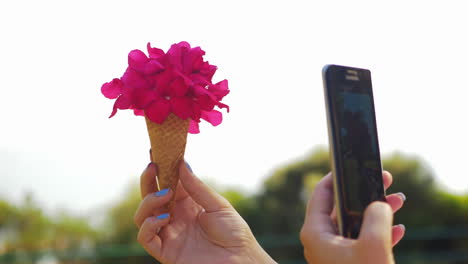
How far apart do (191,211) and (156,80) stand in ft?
1.67

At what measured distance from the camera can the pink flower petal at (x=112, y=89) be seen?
77.5 inches

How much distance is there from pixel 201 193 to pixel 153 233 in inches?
8.4

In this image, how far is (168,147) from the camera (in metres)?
1.97

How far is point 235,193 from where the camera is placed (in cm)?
1127

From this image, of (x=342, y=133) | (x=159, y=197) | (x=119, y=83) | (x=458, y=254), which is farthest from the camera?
(x=458, y=254)

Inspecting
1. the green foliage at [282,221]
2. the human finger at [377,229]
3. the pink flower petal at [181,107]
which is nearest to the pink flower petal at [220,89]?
the pink flower petal at [181,107]

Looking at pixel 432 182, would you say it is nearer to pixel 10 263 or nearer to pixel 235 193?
pixel 235 193

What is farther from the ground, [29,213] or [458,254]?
[29,213]

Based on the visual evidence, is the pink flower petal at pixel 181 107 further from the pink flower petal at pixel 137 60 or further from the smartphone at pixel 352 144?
the smartphone at pixel 352 144

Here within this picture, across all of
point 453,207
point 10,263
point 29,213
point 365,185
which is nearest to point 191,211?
point 365,185

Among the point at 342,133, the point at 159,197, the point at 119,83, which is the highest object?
the point at 119,83

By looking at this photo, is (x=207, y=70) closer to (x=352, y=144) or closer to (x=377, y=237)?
(x=352, y=144)

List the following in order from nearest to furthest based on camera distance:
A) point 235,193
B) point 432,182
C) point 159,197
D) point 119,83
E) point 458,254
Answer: point 159,197
point 119,83
point 458,254
point 235,193
point 432,182

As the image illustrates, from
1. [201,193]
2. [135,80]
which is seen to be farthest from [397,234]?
[135,80]
